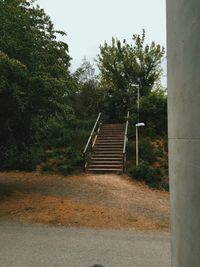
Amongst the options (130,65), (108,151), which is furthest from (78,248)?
(130,65)

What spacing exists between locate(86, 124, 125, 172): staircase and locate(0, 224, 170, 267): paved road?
9.78 m

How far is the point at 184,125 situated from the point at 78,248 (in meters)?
4.29

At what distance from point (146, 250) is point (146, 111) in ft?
56.0

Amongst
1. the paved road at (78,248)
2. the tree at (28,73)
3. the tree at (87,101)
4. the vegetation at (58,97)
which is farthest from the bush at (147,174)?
the tree at (87,101)

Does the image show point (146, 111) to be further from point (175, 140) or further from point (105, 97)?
point (175, 140)

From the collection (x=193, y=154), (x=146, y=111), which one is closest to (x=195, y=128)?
(x=193, y=154)

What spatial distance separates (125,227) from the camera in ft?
28.3

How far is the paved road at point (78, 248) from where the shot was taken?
599 centimetres

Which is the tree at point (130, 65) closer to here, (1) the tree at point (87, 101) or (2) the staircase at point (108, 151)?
(1) the tree at point (87, 101)

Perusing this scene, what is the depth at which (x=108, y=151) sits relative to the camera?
19797mm

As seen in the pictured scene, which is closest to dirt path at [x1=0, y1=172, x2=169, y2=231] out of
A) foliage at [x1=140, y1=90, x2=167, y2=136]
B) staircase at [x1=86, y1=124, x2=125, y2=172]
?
staircase at [x1=86, y1=124, x2=125, y2=172]

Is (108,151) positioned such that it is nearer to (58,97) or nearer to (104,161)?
(104,161)

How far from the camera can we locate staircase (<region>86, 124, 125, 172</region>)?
1798 cm

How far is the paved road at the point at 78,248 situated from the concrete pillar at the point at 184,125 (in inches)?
90.0
